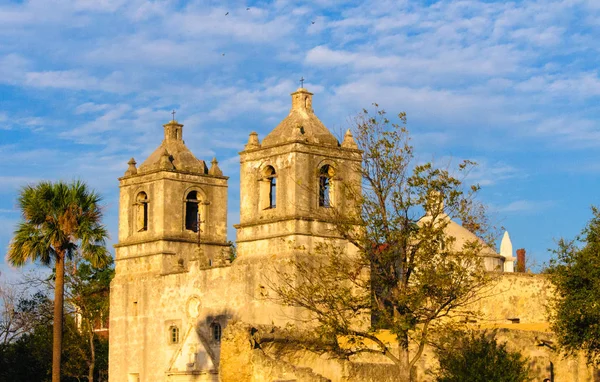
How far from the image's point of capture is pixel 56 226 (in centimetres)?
3553

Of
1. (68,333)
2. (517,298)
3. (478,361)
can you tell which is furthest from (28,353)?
(478,361)

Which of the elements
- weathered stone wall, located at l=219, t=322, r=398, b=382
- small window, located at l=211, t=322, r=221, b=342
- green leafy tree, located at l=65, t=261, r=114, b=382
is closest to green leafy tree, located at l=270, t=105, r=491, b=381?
weathered stone wall, located at l=219, t=322, r=398, b=382

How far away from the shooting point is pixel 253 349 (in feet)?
87.6

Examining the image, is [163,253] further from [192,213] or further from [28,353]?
[28,353]

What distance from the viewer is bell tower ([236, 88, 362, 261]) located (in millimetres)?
40219

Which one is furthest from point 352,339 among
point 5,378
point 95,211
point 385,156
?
point 5,378

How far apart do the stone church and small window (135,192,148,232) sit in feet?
0.12

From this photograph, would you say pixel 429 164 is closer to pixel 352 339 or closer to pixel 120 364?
pixel 352 339

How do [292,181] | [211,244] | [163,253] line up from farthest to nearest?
[211,244]
[163,253]
[292,181]

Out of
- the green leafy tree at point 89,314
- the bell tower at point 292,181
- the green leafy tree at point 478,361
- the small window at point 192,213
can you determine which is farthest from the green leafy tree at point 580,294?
the green leafy tree at point 89,314

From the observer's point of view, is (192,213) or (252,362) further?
(192,213)

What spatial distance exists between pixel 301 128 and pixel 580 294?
14917mm

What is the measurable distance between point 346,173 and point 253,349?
15325mm

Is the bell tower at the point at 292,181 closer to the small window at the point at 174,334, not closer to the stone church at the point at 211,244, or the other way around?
the stone church at the point at 211,244
